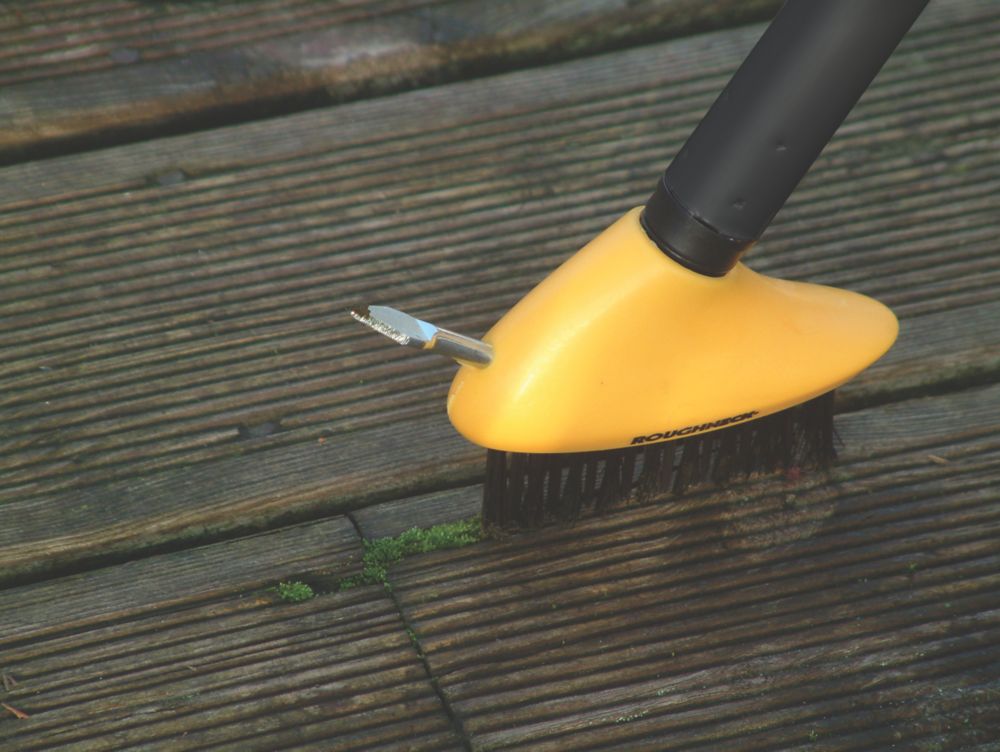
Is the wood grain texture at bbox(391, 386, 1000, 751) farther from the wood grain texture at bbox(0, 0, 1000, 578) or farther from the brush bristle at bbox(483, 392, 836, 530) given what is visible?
the wood grain texture at bbox(0, 0, 1000, 578)

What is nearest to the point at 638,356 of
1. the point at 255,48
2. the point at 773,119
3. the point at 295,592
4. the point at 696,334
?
the point at 696,334

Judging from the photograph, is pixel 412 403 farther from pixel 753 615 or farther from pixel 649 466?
pixel 753 615

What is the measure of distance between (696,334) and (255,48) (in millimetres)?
783

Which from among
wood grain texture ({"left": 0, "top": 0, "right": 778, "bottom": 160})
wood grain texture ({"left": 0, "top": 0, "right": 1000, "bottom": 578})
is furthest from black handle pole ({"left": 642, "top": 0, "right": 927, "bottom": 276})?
wood grain texture ({"left": 0, "top": 0, "right": 778, "bottom": 160})

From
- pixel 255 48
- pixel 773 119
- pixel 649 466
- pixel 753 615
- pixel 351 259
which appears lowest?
pixel 753 615

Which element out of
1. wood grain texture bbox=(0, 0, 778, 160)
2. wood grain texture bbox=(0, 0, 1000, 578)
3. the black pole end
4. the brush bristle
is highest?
wood grain texture bbox=(0, 0, 778, 160)

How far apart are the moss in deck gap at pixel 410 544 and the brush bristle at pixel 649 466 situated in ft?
0.08

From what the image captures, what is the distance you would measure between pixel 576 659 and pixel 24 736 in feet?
1.58

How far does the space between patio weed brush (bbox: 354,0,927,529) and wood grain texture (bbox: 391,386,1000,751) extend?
5 cm

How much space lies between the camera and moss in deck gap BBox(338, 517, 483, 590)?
1.08 meters

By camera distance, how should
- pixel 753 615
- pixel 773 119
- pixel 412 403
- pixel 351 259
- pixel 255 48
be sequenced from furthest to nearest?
pixel 255 48
pixel 351 259
pixel 412 403
pixel 753 615
pixel 773 119

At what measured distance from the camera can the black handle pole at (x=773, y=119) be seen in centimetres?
90

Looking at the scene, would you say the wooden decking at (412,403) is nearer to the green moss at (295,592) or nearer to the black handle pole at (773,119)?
the green moss at (295,592)

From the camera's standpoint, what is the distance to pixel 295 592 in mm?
1063
